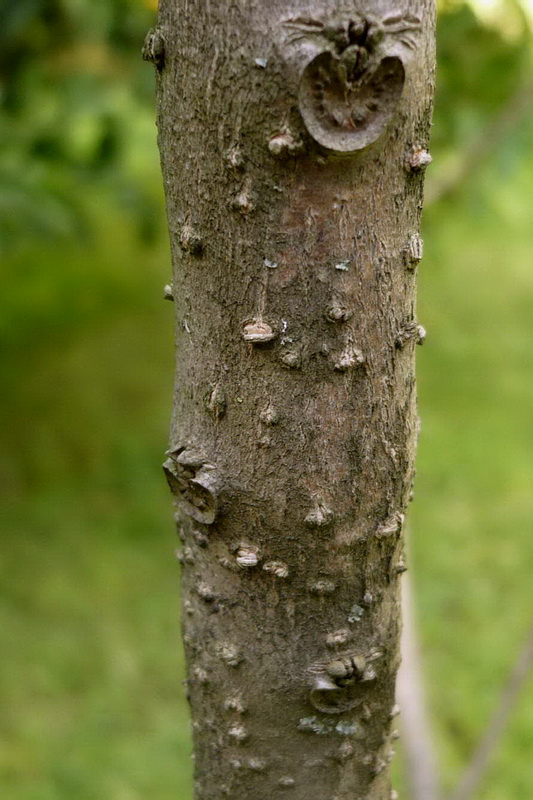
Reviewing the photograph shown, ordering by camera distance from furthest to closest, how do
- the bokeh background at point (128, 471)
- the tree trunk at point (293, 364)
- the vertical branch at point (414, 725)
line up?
1. the bokeh background at point (128, 471)
2. the vertical branch at point (414, 725)
3. the tree trunk at point (293, 364)

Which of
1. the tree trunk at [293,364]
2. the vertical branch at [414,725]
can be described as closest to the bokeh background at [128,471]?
the vertical branch at [414,725]

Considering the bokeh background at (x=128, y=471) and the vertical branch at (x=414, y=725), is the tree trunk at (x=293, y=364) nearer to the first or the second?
the vertical branch at (x=414, y=725)

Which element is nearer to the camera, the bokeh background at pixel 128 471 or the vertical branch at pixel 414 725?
the vertical branch at pixel 414 725

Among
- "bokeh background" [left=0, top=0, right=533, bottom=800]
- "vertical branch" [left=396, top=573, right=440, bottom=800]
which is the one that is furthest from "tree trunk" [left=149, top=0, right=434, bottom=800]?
"bokeh background" [left=0, top=0, right=533, bottom=800]

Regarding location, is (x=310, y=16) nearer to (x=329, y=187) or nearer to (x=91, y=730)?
(x=329, y=187)

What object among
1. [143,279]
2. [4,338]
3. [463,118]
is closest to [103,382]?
[4,338]

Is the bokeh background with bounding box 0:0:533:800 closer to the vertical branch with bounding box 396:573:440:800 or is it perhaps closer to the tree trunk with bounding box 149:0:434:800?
the vertical branch with bounding box 396:573:440:800
